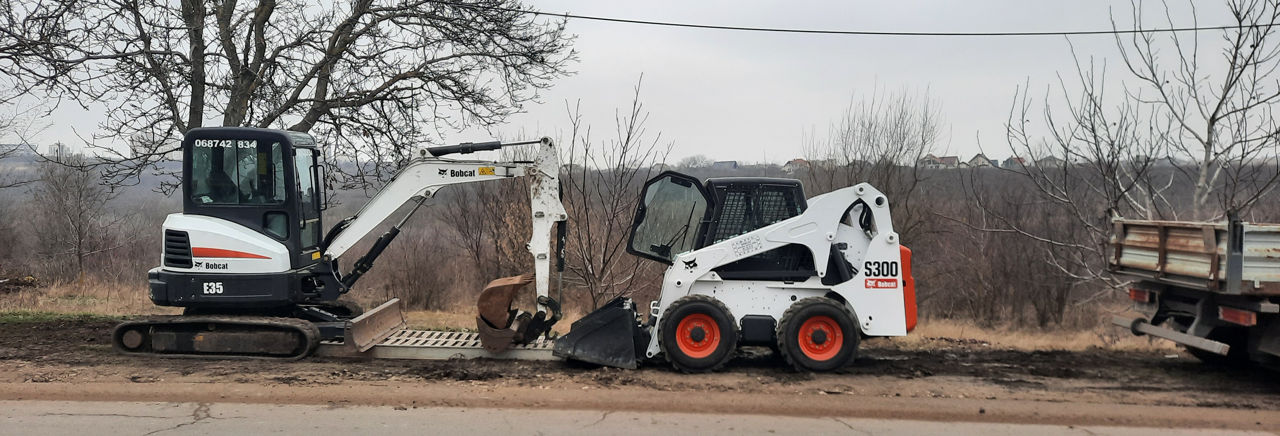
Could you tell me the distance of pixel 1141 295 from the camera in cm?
901

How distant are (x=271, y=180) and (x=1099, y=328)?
14.5m

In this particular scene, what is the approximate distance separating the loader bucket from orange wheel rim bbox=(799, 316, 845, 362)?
1.74m

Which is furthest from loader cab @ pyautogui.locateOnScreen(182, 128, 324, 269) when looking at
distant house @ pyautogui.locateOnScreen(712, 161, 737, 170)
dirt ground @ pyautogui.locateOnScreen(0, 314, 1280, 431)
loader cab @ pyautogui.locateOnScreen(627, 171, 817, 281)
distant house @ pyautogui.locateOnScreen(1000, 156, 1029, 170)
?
distant house @ pyautogui.locateOnScreen(712, 161, 737, 170)

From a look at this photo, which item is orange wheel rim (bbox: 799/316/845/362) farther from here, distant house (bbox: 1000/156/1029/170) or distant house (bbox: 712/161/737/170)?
distant house (bbox: 712/161/737/170)

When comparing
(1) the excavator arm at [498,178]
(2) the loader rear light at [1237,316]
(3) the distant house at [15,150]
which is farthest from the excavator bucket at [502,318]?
(3) the distant house at [15,150]

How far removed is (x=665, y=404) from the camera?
728 centimetres

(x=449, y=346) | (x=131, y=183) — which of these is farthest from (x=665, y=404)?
(x=131, y=183)

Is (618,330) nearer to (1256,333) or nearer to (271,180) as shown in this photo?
(271,180)

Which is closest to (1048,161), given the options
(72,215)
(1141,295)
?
(1141,295)

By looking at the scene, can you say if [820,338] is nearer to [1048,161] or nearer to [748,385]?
[748,385]

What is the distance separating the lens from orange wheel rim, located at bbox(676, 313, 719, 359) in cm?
850

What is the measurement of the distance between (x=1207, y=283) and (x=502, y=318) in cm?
688

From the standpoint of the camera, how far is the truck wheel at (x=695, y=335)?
8438mm

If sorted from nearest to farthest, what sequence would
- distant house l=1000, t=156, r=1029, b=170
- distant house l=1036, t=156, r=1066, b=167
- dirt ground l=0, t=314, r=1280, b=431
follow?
dirt ground l=0, t=314, r=1280, b=431 → distant house l=1000, t=156, r=1029, b=170 → distant house l=1036, t=156, r=1066, b=167
